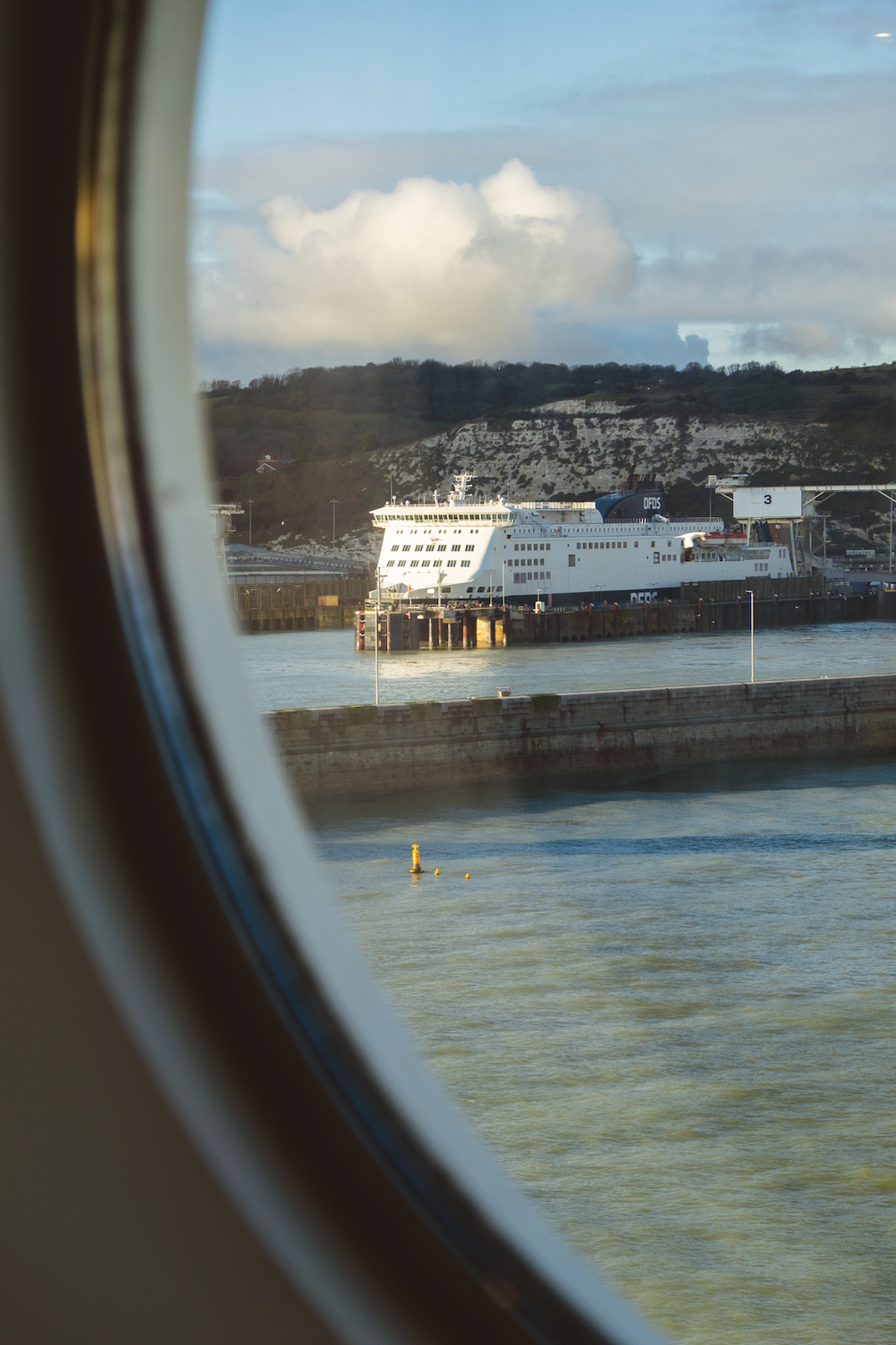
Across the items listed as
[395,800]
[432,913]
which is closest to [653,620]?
[395,800]

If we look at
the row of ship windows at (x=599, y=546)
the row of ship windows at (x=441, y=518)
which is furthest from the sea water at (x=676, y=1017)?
the row of ship windows at (x=599, y=546)

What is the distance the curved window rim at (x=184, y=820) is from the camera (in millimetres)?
497

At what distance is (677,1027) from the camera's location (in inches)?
161

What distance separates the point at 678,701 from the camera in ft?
31.4

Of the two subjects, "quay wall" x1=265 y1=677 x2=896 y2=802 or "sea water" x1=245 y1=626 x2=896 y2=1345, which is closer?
"sea water" x1=245 y1=626 x2=896 y2=1345

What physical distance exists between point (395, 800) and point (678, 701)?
265 centimetres

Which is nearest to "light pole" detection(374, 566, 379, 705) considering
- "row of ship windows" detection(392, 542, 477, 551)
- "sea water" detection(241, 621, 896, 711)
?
"sea water" detection(241, 621, 896, 711)

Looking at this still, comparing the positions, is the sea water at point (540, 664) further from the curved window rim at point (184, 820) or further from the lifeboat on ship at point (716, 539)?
the curved window rim at point (184, 820)

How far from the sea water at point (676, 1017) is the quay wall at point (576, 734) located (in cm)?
33

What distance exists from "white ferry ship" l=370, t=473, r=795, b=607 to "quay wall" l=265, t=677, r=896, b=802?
31.7 feet

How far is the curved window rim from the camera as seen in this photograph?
50cm

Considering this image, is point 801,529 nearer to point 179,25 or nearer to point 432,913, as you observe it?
point 432,913

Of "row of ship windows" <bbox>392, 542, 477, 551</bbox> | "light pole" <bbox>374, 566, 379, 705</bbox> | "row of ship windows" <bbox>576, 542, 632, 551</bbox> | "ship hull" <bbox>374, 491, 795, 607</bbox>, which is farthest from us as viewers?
"row of ship windows" <bbox>576, 542, 632, 551</bbox>

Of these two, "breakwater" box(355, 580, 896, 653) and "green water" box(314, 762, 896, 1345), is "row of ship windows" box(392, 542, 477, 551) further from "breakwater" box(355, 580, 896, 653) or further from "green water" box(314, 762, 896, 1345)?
"green water" box(314, 762, 896, 1345)
